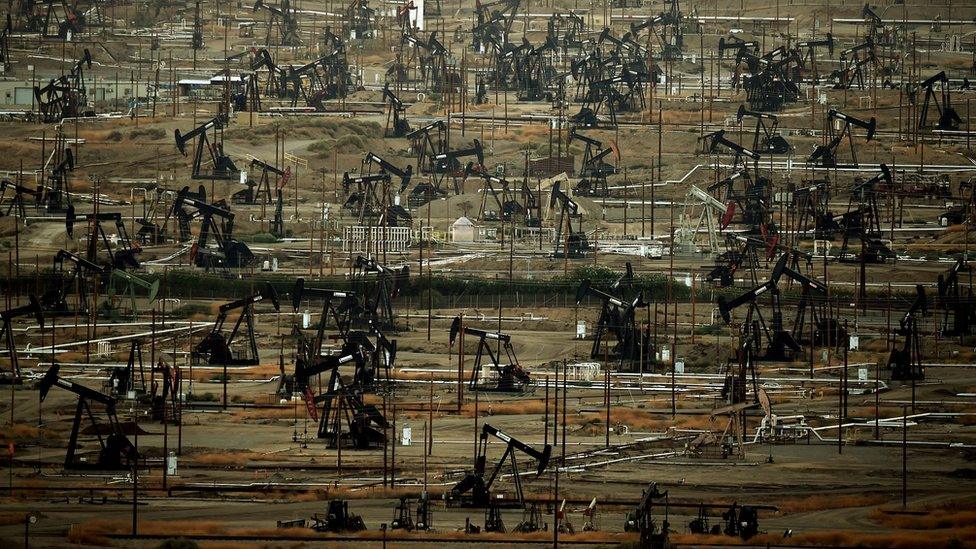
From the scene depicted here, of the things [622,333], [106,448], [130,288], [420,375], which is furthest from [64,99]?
[106,448]

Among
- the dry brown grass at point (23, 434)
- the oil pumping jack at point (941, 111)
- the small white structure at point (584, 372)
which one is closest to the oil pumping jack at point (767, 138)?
the oil pumping jack at point (941, 111)

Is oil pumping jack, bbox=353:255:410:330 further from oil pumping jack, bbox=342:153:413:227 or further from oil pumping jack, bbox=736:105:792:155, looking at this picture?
oil pumping jack, bbox=736:105:792:155

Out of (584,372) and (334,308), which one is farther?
(334,308)

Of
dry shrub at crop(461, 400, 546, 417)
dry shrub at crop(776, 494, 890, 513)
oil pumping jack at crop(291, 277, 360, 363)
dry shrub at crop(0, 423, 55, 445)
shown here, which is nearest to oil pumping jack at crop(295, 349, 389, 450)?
dry shrub at crop(461, 400, 546, 417)

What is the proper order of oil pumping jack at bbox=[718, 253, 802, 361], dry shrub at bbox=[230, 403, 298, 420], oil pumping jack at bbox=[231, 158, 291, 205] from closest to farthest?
dry shrub at bbox=[230, 403, 298, 420]
oil pumping jack at bbox=[718, 253, 802, 361]
oil pumping jack at bbox=[231, 158, 291, 205]

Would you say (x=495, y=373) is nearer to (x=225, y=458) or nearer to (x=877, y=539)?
(x=225, y=458)

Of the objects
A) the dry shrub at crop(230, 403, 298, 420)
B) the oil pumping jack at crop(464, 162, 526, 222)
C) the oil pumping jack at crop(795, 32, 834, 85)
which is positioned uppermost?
the oil pumping jack at crop(795, 32, 834, 85)

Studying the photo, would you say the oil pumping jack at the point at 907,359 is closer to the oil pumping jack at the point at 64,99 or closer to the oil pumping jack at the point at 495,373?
the oil pumping jack at the point at 495,373
